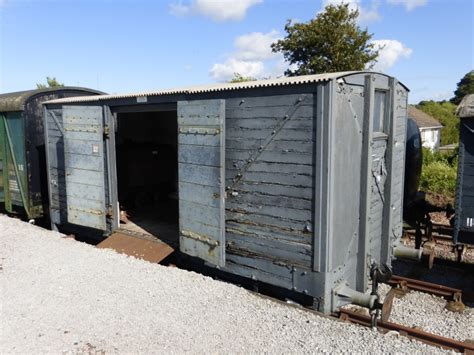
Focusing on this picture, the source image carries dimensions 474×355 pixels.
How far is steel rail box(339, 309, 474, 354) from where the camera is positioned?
5.15m

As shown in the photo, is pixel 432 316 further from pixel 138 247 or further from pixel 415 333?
pixel 138 247

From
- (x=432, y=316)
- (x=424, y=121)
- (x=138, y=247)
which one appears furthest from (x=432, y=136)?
(x=138, y=247)

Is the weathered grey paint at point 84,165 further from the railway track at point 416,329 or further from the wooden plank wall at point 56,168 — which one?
the railway track at point 416,329

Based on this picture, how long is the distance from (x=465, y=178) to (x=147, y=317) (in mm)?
5202

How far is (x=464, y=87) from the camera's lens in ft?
211

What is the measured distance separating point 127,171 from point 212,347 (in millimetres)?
7382

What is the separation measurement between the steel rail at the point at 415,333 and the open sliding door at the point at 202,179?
85.1 inches

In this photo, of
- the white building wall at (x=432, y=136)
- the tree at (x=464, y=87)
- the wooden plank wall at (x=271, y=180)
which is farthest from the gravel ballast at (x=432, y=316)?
the tree at (x=464, y=87)

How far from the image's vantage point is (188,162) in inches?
282

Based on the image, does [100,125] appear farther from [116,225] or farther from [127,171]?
[127,171]

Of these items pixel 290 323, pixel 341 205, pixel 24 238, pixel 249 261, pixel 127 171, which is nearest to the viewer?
pixel 290 323

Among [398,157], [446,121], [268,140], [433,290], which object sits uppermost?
[446,121]

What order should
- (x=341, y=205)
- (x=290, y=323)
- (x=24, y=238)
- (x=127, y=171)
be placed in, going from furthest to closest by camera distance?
(x=127, y=171) < (x=24, y=238) < (x=341, y=205) < (x=290, y=323)

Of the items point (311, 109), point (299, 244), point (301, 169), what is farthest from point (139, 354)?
point (311, 109)
